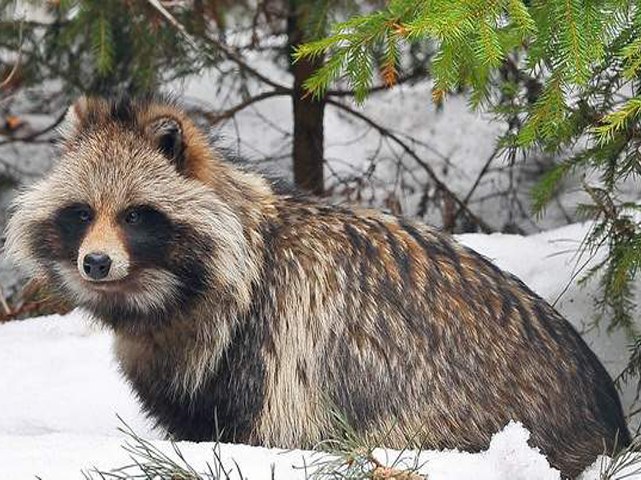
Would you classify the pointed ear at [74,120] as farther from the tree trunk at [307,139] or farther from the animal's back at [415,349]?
the tree trunk at [307,139]

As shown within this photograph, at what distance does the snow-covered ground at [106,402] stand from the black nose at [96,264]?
0.49 metres

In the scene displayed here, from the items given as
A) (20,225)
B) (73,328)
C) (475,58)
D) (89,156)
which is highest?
(475,58)

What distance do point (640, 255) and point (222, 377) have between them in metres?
1.58

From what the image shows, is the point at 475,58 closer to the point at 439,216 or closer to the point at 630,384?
the point at 630,384

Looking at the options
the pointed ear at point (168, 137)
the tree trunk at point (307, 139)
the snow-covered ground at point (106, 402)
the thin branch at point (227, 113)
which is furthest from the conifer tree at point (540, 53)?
the tree trunk at point (307, 139)

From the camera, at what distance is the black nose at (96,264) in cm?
395

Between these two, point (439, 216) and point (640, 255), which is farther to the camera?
point (439, 216)

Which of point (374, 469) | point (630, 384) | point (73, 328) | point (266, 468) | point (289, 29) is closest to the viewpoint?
point (374, 469)

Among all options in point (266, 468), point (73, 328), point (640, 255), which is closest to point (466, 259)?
point (640, 255)

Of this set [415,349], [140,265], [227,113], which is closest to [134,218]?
[140,265]

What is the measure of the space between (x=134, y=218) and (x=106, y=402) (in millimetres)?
1294

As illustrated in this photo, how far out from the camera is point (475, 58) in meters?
3.94

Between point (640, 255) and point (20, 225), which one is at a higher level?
point (640, 255)

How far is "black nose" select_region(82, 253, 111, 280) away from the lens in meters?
3.95
